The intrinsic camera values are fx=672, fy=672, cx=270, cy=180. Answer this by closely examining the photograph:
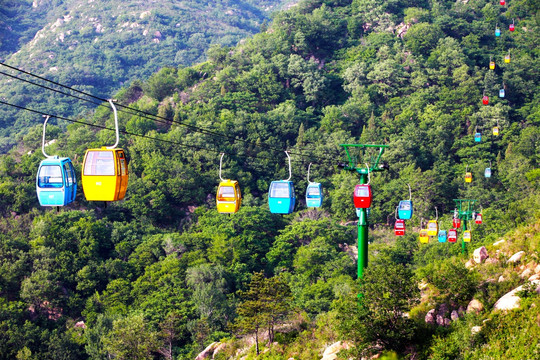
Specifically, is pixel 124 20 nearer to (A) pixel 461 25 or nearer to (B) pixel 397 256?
(A) pixel 461 25

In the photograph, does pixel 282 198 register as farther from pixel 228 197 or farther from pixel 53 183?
pixel 53 183

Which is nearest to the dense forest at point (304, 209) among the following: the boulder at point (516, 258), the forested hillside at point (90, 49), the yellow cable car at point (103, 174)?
the boulder at point (516, 258)

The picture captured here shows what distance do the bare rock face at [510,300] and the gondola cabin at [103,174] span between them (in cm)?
1413

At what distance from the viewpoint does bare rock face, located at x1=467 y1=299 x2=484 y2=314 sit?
2495 centimetres

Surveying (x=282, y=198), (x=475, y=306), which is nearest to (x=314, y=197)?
(x=282, y=198)

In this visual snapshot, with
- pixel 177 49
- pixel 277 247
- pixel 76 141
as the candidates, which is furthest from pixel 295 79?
pixel 177 49

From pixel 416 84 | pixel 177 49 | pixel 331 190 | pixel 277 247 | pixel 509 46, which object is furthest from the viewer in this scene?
pixel 177 49

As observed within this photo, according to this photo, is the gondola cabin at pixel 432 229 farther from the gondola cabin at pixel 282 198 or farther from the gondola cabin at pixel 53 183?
the gondola cabin at pixel 53 183

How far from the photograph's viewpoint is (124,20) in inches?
7657

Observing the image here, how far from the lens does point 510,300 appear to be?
79.1 feet

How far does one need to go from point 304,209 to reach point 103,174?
58.6m

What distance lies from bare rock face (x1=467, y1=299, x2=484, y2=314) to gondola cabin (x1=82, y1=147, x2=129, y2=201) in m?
13.5

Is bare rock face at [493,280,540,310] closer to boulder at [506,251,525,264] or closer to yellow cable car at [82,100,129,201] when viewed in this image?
boulder at [506,251,525,264]

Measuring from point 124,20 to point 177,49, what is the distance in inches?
727
